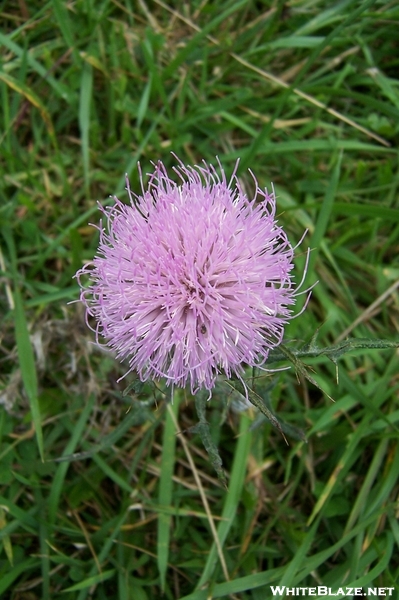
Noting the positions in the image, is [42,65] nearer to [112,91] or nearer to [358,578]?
[112,91]

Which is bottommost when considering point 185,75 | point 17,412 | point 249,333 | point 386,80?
point 17,412

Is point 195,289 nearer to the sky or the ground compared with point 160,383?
nearer to the sky

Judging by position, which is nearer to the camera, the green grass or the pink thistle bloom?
the pink thistle bloom

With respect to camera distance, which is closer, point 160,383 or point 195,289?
point 195,289

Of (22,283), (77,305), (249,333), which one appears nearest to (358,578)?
(249,333)
